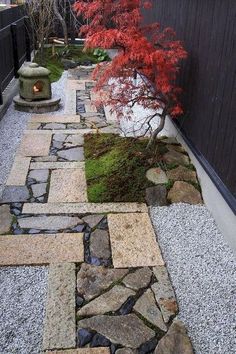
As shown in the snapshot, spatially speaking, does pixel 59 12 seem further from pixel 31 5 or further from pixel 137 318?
pixel 137 318

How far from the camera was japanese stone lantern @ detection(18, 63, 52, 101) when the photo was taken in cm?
616

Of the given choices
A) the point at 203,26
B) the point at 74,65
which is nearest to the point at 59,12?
the point at 74,65

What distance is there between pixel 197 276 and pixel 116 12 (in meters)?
3.12

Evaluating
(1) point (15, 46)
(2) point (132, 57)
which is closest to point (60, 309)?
(2) point (132, 57)

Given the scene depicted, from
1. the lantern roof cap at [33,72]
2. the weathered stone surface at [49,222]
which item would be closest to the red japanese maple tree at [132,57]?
the weathered stone surface at [49,222]

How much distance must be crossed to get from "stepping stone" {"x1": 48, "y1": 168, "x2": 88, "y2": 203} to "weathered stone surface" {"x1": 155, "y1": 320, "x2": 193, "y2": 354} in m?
1.69

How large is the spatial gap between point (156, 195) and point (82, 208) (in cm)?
74

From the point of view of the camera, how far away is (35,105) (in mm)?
6254

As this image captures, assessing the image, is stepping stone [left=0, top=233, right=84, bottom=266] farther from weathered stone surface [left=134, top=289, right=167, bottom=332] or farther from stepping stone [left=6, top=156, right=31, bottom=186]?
stepping stone [left=6, top=156, right=31, bottom=186]

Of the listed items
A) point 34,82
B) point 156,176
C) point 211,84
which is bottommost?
point 156,176

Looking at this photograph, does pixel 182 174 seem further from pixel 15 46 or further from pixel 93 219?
pixel 15 46

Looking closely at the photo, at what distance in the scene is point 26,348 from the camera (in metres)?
2.12

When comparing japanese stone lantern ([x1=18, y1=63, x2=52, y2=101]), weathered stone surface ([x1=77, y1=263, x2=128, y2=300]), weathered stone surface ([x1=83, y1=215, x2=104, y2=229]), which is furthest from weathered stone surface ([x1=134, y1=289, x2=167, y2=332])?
japanese stone lantern ([x1=18, y1=63, x2=52, y2=101])

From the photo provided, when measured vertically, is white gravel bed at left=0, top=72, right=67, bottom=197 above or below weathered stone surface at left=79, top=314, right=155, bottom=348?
below
